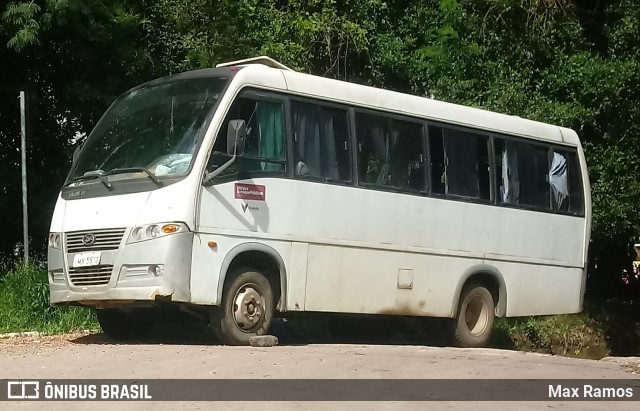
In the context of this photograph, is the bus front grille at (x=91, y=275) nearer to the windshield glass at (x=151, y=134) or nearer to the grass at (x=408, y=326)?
the windshield glass at (x=151, y=134)

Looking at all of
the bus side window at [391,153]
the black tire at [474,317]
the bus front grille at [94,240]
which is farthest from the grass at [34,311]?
the black tire at [474,317]

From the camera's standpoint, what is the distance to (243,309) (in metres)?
12.6

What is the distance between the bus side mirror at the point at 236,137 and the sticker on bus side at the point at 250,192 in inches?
15.3

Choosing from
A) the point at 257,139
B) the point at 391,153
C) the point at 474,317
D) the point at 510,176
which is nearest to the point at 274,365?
the point at 257,139

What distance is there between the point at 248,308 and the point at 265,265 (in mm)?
563

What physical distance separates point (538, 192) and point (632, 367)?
4.13 m

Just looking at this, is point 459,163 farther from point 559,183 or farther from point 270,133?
point 270,133

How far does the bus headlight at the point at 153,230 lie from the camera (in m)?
11.9

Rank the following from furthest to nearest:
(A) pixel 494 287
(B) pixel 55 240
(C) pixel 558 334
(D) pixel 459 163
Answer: (C) pixel 558 334
(A) pixel 494 287
(D) pixel 459 163
(B) pixel 55 240

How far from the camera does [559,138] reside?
677 inches

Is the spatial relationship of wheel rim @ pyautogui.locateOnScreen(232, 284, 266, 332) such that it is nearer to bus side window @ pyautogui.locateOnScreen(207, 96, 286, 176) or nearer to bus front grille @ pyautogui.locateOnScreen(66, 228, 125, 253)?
bus side window @ pyautogui.locateOnScreen(207, 96, 286, 176)

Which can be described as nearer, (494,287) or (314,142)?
(314,142)

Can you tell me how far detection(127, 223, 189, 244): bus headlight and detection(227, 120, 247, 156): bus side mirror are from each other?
917 millimetres

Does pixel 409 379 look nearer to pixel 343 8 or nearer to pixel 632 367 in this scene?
pixel 632 367
